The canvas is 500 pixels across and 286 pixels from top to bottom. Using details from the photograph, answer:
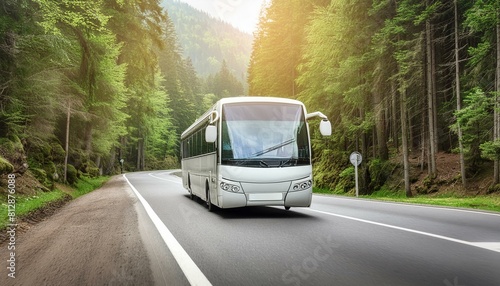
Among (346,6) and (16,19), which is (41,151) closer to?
(16,19)

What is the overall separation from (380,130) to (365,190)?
3.70 metres

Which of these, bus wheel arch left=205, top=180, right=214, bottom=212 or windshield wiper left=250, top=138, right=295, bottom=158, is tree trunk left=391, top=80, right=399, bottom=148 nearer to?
windshield wiper left=250, top=138, right=295, bottom=158

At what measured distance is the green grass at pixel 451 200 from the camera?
13.6 m

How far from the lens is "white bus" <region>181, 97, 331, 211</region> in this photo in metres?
10.0

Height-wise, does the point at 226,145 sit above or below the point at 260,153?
above

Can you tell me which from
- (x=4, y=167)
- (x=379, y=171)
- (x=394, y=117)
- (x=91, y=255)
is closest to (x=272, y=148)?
(x=91, y=255)

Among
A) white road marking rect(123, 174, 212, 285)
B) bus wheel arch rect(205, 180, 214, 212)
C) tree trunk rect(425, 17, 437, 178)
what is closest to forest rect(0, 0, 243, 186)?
bus wheel arch rect(205, 180, 214, 212)

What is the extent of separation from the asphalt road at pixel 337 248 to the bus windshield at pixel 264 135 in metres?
1.45

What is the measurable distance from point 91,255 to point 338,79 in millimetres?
19033

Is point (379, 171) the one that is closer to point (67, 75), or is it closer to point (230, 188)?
point (230, 188)

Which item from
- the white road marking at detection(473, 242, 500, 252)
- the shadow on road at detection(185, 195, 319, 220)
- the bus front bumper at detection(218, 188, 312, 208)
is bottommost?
the shadow on road at detection(185, 195, 319, 220)

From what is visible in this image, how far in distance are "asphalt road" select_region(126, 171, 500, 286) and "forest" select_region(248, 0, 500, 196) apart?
7883 millimetres

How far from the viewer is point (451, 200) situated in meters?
15.9

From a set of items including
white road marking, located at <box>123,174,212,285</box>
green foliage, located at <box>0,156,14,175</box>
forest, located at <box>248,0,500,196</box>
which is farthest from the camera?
forest, located at <box>248,0,500,196</box>
